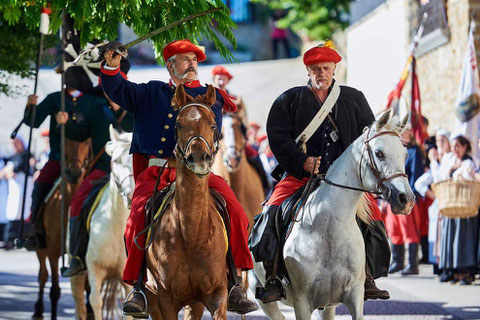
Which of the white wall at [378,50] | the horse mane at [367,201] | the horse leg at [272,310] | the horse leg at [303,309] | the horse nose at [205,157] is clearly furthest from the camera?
the white wall at [378,50]

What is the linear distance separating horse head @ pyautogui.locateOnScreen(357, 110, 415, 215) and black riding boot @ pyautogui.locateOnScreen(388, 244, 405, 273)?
32.3 ft

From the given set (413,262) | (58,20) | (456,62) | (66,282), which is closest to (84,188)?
(58,20)

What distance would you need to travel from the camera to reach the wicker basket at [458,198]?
1487cm

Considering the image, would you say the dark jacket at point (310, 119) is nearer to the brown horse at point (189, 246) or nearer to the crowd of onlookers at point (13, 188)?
the brown horse at point (189, 246)

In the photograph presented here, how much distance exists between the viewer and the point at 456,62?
20.2m

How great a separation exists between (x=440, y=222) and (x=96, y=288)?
7654mm

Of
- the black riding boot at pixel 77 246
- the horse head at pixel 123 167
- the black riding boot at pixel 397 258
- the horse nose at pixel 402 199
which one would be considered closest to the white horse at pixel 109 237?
the horse head at pixel 123 167

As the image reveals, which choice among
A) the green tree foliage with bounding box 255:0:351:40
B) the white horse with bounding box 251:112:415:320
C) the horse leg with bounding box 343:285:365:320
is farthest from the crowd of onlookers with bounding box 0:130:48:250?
the horse leg with bounding box 343:285:365:320

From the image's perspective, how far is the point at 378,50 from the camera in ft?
87.4

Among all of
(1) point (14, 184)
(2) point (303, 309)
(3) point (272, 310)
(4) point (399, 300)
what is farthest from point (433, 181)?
(1) point (14, 184)

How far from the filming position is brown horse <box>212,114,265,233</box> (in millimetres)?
14109

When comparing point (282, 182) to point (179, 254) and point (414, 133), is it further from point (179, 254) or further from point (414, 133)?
point (414, 133)

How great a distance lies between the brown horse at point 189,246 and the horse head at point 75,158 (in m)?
5.05

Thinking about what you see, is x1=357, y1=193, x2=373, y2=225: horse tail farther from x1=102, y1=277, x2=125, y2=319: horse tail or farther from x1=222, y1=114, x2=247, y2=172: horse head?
x1=222, y1=114, x2=247, y2=172: horse head
